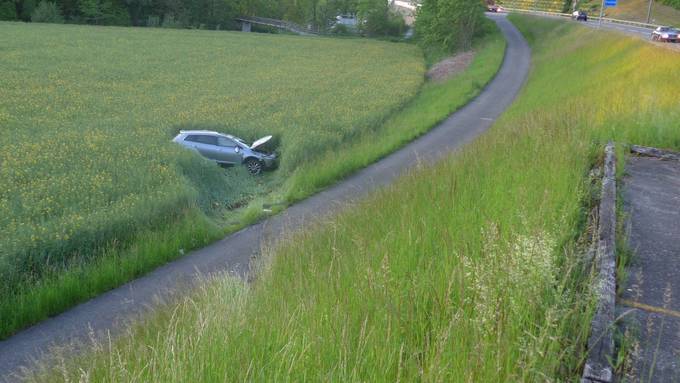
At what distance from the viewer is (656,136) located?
1209cm

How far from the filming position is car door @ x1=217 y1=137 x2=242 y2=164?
20.8m

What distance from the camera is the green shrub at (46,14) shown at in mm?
76625

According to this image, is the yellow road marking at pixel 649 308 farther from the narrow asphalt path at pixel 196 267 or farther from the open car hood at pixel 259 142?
the open car hood at pixel 259 142

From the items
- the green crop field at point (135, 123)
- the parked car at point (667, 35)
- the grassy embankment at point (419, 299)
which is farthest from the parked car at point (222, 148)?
the parked car at point (667, 35)

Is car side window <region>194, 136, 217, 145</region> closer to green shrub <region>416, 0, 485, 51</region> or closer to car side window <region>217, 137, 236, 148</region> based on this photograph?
car side window <region>217, 137, 236, 148</region>

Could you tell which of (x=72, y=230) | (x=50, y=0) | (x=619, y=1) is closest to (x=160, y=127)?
(x=72, y=230)

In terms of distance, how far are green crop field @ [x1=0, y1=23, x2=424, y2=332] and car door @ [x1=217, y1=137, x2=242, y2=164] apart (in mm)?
758

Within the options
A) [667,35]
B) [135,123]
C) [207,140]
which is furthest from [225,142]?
[667,35]

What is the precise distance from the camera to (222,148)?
21.0 m

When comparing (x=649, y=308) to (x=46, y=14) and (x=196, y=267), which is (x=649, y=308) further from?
(x=46, y=14)

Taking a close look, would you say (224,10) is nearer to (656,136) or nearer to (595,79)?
(595,79)

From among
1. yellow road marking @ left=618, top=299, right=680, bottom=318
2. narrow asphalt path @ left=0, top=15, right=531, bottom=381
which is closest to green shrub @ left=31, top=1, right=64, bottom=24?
narrow asphalt path @ left=0, top=15, right=531, bottom=381

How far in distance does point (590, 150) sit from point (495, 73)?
35.3 m

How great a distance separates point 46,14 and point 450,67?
5578cm
